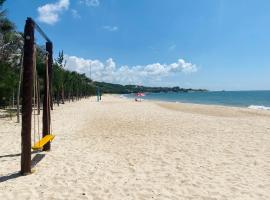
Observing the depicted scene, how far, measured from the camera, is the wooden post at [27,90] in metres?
7.84

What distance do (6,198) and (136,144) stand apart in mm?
6663

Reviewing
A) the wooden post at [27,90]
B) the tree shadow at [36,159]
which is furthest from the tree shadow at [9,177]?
the tree shadow at [36,159]

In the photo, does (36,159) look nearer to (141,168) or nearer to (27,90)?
(27,90)

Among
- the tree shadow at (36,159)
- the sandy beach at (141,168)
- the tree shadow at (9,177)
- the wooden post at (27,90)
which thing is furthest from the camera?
the tree shadow at (36,159)

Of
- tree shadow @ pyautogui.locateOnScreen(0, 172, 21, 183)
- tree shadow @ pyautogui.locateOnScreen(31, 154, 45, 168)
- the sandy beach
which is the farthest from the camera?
tree shadow @ pyautogui.locateOnScreen(31, 154, 45, 168)

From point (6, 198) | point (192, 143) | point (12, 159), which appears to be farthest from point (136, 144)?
point (6, 198)

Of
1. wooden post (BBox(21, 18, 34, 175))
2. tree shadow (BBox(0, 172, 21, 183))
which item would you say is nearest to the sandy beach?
tree shadow (BBox(0, 172, 21, 183))

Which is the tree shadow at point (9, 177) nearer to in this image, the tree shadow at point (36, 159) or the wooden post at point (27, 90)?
the wooden post at point (27, 90)

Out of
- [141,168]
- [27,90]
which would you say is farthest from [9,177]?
[141,168]

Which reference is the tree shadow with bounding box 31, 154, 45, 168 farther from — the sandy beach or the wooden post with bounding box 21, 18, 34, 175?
the wooden post with bounding box 21, 18, 34, 175

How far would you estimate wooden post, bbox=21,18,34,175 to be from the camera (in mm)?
7840

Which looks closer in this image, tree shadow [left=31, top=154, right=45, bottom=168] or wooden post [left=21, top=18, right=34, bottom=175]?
wooden post [left=21, top=18, right=34, bottom=175]

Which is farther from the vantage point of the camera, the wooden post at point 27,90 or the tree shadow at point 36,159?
the tree shadow at point 36,159

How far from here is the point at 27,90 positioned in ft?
Answer: 25.8
